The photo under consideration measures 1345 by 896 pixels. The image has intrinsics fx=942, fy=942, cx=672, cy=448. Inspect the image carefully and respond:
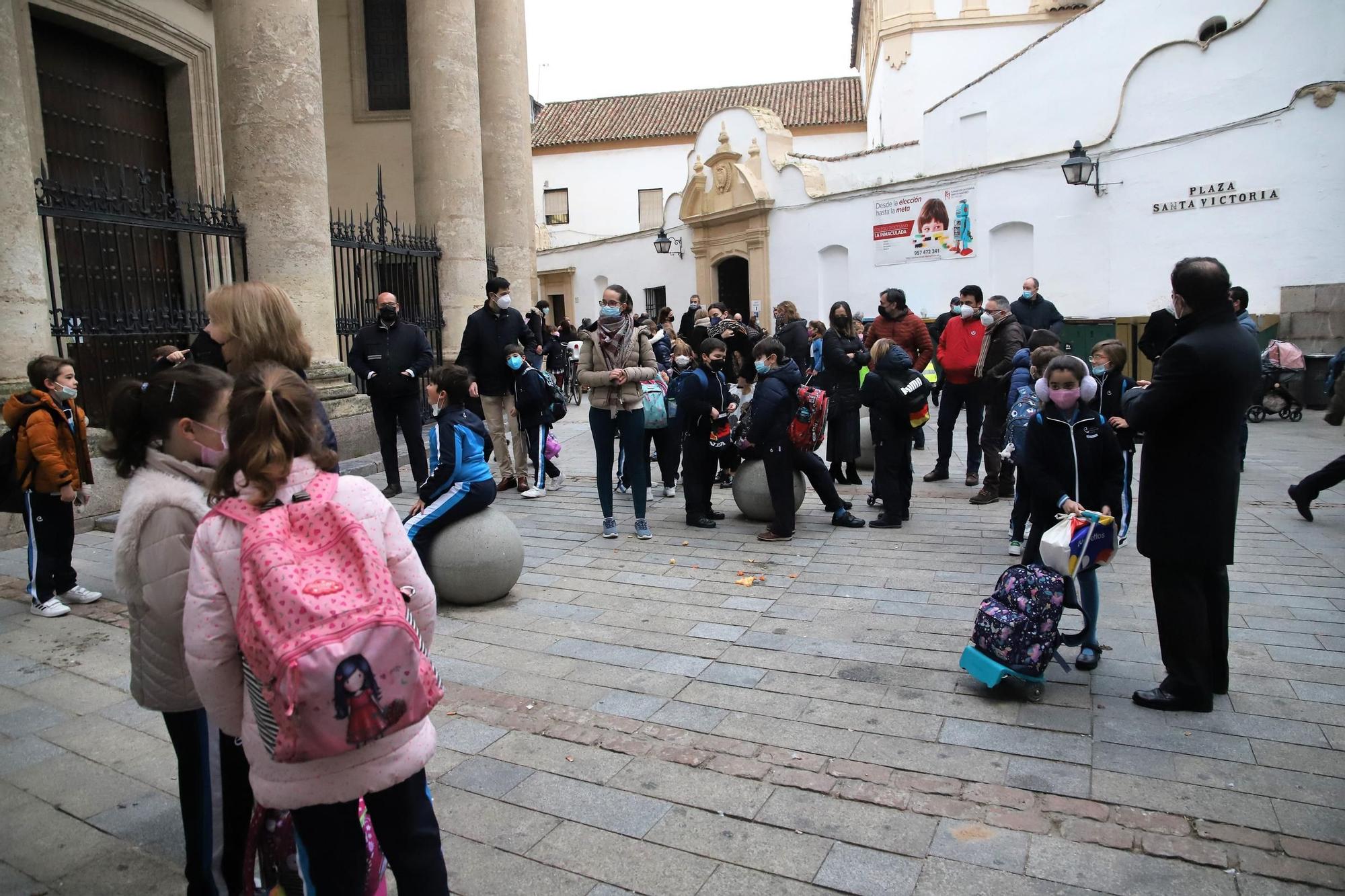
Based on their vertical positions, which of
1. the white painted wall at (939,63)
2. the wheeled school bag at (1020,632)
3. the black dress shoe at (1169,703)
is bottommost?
the black dress shoe at (1169,703)

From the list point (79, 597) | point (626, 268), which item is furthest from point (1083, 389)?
point (626, 268)

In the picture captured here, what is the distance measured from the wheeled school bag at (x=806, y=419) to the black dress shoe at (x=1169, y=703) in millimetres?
3701

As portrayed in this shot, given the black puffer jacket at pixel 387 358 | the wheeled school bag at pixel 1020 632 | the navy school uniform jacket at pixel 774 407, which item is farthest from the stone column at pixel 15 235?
the wheeled school bag at pixel 1020 632

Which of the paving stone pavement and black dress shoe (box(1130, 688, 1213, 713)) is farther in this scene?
black dress shoe (box(1130, 688, 1213, 713))

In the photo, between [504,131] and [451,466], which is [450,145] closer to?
[504,131]

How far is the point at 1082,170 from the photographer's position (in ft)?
51.8

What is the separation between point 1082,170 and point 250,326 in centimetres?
1527

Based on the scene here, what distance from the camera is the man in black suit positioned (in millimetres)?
3930

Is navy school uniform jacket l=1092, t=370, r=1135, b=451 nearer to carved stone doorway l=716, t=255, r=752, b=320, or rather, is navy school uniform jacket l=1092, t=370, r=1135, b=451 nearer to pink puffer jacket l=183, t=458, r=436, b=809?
pink puffer jacket l=183, t=458, r=436, b=809

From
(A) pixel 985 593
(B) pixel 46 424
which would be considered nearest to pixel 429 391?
(B) pixel 46 424

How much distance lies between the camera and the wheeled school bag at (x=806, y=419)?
757 centimetres

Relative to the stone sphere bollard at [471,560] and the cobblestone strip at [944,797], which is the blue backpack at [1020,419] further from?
the stone sphere bollard at [471,560]

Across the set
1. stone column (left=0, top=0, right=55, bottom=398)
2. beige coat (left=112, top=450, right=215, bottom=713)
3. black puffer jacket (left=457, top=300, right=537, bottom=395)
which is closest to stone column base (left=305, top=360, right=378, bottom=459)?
black puffer jacket (left=457, top=300, right=537, bottom=395)

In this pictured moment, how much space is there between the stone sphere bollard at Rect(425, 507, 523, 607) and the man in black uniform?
339 centimetres
